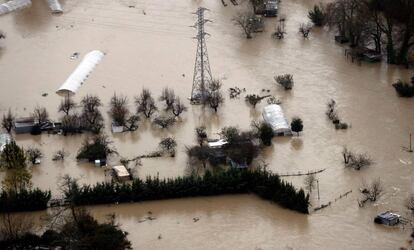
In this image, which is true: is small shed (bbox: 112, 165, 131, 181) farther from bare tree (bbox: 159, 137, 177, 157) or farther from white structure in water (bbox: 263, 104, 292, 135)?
white structure in water (bbox: 263, 104, 292, 135)

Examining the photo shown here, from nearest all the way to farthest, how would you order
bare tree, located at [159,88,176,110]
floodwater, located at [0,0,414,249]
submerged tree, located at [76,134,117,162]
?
floodwater, located at [0,0,414,249] < submerged tree, located at [76,134,117,162] < bare tree, located at [159,88,176,110]

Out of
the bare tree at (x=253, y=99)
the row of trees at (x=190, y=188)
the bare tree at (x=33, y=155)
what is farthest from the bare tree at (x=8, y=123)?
the bare tree at (x=253, y=99)

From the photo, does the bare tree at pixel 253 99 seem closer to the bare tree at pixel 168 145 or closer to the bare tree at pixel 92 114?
the bare tree at pixel 168 145

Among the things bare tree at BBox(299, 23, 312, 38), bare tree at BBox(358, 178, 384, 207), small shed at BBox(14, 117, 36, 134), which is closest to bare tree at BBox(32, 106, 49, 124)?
small shed at BBox(14, 117, 36, 134)

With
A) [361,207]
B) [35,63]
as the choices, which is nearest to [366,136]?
[361,207]


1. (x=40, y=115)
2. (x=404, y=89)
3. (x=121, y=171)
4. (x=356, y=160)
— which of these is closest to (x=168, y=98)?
(x=40, y=115)

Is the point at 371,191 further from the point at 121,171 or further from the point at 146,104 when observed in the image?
the point at 146,104

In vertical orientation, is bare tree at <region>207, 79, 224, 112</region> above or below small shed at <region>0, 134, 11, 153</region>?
above
